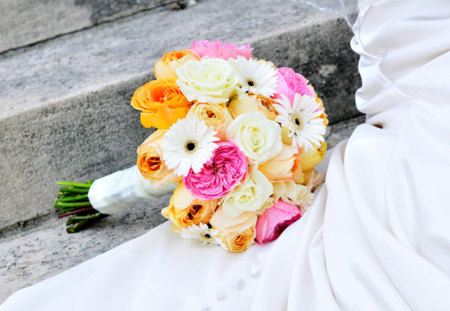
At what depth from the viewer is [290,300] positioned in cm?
75

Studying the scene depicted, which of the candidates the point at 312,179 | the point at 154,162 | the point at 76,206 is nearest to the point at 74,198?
the point at 76,206

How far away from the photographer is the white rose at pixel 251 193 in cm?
87

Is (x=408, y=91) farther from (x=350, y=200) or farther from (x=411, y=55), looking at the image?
(x=350, y=200)

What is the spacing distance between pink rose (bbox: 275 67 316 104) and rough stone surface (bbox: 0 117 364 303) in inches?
21.7

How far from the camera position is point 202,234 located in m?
0.96

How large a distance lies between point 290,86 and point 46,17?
46.6 inches

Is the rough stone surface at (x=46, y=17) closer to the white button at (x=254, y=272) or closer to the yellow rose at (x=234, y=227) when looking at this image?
the yellow rose at (x=234, y=227)

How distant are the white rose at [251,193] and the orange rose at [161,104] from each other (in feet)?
0.62

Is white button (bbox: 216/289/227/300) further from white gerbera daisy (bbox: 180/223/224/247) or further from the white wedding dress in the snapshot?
white gerbera daisy (bbox: 180/223/224/247)

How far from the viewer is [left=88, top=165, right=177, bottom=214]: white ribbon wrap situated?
110 cm

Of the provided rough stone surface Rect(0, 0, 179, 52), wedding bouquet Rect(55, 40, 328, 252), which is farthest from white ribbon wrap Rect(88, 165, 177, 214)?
rough stone surface Rect(0, 0, 179, 52)

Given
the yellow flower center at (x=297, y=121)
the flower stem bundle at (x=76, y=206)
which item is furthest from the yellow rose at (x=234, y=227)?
the flower stem bundle at (x=76, y=206)

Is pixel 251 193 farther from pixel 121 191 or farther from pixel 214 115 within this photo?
pixel 121 191

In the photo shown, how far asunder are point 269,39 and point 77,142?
2.24 ft
